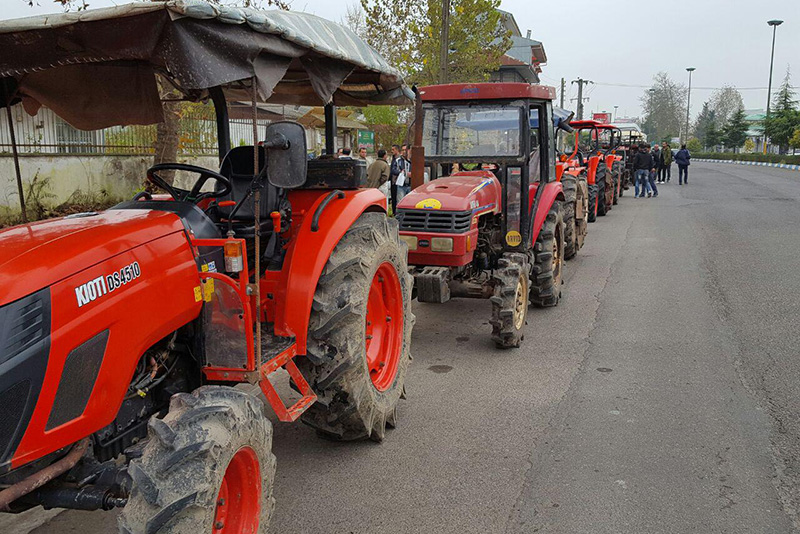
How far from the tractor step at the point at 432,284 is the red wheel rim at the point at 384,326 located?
51.8 inches

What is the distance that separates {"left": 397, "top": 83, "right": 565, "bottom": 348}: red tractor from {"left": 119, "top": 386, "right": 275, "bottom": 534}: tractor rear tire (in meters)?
3.50

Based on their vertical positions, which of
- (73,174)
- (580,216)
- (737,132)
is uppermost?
(737,132)

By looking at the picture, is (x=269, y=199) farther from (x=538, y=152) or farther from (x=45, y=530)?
(x=538, y=152)

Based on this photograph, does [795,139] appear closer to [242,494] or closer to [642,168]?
[642,168]

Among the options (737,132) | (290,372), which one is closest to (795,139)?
(737,132)

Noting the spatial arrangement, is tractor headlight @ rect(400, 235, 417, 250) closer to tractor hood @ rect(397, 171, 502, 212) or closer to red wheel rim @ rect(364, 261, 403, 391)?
tractor hood @ rect(397, 171, 502, 212)

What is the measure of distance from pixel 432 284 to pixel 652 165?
18.1 m

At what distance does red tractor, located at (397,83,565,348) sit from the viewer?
6.38 metres

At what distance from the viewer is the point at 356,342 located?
395cm

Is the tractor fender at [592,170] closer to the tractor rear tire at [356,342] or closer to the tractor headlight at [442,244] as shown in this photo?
the tractor headlight at [442,244]

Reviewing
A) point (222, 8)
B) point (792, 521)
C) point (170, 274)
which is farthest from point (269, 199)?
point (792, 521)

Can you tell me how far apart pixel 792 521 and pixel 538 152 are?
485 centimetres

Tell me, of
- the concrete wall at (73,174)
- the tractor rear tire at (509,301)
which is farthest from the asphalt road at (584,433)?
the concrete wall at (73,174)

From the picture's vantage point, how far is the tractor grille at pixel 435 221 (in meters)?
6.36
